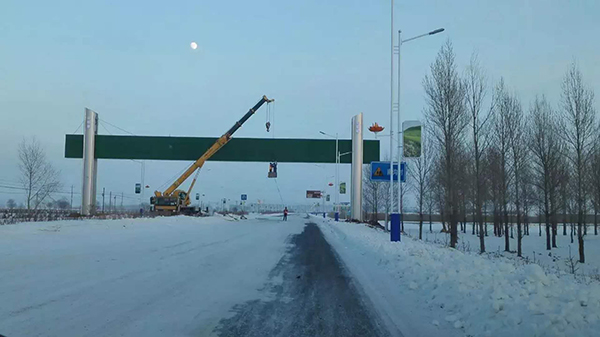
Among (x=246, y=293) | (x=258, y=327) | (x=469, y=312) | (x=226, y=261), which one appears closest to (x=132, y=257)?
(x=226, y=261)

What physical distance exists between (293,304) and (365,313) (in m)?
1.41

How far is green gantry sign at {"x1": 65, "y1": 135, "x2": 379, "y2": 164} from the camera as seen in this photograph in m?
49.1

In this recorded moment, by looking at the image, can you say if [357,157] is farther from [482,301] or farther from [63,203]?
[63,203]

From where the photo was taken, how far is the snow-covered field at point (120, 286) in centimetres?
673

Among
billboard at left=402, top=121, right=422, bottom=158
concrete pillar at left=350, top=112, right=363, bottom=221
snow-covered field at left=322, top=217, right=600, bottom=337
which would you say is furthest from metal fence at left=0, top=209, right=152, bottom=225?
concrete pillar at left=350, top=112, right=363, bottom=221

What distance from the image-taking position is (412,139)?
21391 millimetres

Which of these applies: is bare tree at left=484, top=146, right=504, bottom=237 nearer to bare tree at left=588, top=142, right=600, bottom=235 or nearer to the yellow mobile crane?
bare tree at left=588, top=142, right=600, bottom=235

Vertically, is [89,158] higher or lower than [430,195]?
higher

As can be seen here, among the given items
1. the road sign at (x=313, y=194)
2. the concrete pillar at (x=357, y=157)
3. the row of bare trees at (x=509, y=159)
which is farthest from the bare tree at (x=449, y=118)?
the road sign at (x=313, y=194)

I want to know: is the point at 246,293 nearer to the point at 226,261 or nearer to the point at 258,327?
the point at 258,327

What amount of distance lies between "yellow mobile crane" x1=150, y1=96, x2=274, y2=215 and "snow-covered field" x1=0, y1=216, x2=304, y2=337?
96.4 feet

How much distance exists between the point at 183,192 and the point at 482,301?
47639 mm


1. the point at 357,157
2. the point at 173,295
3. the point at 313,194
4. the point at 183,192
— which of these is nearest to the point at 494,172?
the point at 357,157

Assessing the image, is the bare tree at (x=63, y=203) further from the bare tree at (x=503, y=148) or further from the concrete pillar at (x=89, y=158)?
the bare tree at (x=503, y=148)
